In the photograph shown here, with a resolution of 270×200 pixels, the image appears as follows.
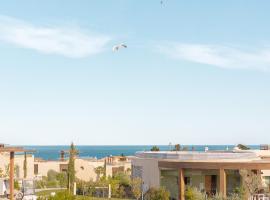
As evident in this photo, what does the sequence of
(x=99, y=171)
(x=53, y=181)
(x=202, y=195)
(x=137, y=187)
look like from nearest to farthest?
(x=202, y=195) → (x=137, y=187) → (x=53, y=181) → (x=99, y=171)

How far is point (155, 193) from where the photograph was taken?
156 feet

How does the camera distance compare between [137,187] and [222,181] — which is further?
[137,187]

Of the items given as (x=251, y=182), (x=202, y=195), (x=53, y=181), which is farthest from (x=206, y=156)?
(x=53, y=181)

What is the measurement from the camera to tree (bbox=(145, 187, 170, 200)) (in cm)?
4638

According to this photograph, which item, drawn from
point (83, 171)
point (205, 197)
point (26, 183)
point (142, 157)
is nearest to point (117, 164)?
point (83, 171)

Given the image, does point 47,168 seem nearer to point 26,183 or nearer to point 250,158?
point 26,183

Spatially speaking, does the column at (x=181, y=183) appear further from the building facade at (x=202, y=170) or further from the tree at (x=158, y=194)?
the tree at (x=158, y=194)

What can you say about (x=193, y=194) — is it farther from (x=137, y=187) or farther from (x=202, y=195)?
(x=137, y=187)

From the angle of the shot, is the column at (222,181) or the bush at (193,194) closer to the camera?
the bush at (193,194)

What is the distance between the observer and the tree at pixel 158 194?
Result: 4638 centimetres

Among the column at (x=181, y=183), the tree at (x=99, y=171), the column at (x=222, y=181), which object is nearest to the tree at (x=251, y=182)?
the column at (x=222, y=181)

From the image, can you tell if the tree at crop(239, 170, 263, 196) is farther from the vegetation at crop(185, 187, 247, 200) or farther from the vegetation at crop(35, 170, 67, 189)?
the vegetation at crop(35, 170, 67, 189)

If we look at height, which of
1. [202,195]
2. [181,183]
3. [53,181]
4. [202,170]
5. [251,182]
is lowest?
[53,181]

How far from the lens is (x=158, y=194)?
47.0 metres
